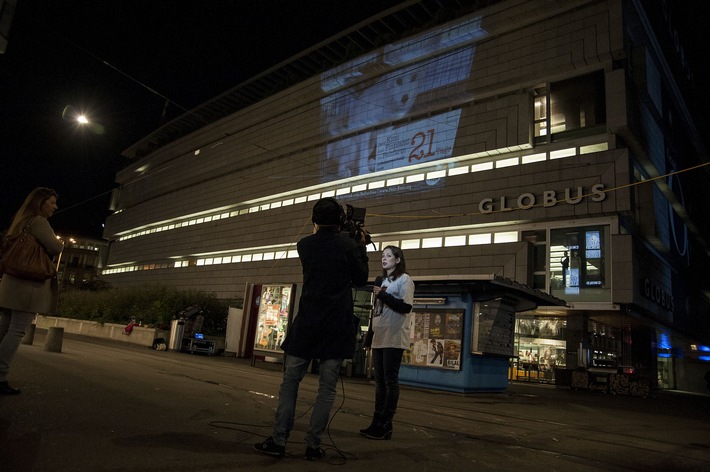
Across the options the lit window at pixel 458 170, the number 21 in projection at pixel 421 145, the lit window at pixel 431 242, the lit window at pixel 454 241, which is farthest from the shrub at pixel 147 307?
the lit window at pixel 458 170

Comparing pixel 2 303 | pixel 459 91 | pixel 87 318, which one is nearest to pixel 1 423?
pixel 2 303

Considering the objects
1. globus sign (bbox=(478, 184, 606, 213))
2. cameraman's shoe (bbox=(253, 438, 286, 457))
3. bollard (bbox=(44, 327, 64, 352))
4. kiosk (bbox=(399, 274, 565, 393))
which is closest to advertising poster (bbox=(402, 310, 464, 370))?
kiosk (bbox=(399, 274, 565, 393))

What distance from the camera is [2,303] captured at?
163 inches

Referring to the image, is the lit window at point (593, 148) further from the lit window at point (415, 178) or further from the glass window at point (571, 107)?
the lit window at point (415, 178)

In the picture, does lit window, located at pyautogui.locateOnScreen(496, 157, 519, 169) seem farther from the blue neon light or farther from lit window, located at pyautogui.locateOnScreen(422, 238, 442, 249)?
the blue neon light

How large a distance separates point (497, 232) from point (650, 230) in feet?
20.6

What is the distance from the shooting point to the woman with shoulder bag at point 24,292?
→ 4.21 meters

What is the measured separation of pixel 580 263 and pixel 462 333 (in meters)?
10.8

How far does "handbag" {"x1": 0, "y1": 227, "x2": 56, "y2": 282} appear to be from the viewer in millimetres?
4270

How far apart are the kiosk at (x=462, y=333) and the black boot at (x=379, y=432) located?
697 centimetres

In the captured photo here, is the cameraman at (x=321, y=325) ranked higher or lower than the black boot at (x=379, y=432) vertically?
higher

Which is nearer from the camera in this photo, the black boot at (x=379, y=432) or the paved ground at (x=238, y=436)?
the paved ground at (x=238, y=436)

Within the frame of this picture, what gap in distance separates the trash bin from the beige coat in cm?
1578

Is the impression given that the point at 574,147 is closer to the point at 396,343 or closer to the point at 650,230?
the point at 650,230
